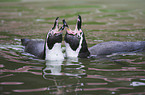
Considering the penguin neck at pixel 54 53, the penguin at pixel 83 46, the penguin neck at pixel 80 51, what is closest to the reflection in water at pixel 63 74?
the penguin neck at pixel 54 53

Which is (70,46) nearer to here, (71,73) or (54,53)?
(54,53)

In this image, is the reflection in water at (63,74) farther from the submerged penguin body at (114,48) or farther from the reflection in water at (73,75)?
the submerged penguin body at (114,48)

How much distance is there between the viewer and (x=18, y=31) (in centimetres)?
1284

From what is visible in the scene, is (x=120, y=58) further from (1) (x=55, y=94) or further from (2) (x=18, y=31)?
(2) (x=18, y=31)

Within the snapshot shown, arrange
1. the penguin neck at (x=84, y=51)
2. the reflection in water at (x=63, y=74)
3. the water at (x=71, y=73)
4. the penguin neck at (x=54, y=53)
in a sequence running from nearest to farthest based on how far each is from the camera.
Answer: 1. the water at (x=71, y=73)
2. the reflection in water at (x=63, y=74)
3. the penguin neck at (x=54, y=53)
4. the penguin neck at (x=84, y=51)

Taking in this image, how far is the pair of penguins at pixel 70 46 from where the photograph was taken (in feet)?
24.8

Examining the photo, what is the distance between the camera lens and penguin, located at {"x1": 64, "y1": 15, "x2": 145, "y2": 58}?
8031 millimetres

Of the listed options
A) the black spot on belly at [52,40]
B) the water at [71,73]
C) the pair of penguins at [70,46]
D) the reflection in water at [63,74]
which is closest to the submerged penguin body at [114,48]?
the pair of penguins at [70,46]

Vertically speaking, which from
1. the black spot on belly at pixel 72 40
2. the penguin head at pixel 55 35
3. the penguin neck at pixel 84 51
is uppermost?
the penguin head at pixel 55 35

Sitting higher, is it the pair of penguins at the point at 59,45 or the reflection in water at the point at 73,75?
the pair of penguins at the point at 59,45

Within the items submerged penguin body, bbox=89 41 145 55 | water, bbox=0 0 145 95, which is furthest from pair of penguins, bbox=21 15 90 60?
submerged penguin body, bbox=89 41 145 55

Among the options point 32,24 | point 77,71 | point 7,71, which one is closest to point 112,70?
point 77,71

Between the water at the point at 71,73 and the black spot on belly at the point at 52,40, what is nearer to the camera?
the water at the point at 71,73

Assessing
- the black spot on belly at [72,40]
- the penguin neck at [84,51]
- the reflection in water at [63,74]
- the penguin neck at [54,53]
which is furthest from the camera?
the penguin neck at [84,51]
